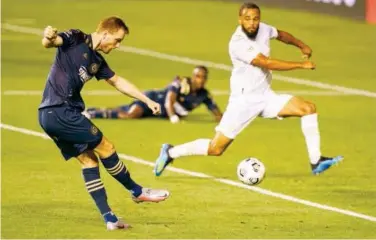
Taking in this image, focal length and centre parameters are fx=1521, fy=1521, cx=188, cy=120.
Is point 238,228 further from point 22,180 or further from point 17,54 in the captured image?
point 17,54

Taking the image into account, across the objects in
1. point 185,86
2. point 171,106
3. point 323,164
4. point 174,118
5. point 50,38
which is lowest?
point 174,118

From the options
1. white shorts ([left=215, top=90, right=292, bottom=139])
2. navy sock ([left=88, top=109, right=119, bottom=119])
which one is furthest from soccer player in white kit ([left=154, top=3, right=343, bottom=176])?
navy sock ([left=88, top=109, right=119, bottom=119])

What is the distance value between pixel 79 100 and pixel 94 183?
2.96 feet

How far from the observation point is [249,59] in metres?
18.3

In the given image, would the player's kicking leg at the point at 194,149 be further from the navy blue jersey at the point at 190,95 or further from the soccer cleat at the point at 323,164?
the navy blue jersey at the point at 190,95

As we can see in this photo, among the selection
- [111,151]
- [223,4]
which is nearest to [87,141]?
[111,151]

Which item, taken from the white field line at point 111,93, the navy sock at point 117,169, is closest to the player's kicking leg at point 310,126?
the navy sock at point 117,169

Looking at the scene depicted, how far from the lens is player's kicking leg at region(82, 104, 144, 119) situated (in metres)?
23.8

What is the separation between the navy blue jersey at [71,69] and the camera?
1589 cm

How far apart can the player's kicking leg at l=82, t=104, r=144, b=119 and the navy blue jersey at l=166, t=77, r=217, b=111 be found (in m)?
0.94

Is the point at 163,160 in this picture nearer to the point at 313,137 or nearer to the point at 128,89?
the point at 313,137

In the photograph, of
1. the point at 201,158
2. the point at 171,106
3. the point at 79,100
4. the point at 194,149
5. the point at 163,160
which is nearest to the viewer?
the point at 79,100

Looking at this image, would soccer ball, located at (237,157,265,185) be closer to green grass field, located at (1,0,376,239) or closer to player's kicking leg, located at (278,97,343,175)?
green grass field, located at (1,0,376,239)

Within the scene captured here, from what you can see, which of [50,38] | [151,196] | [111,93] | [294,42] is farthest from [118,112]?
[50,38]
